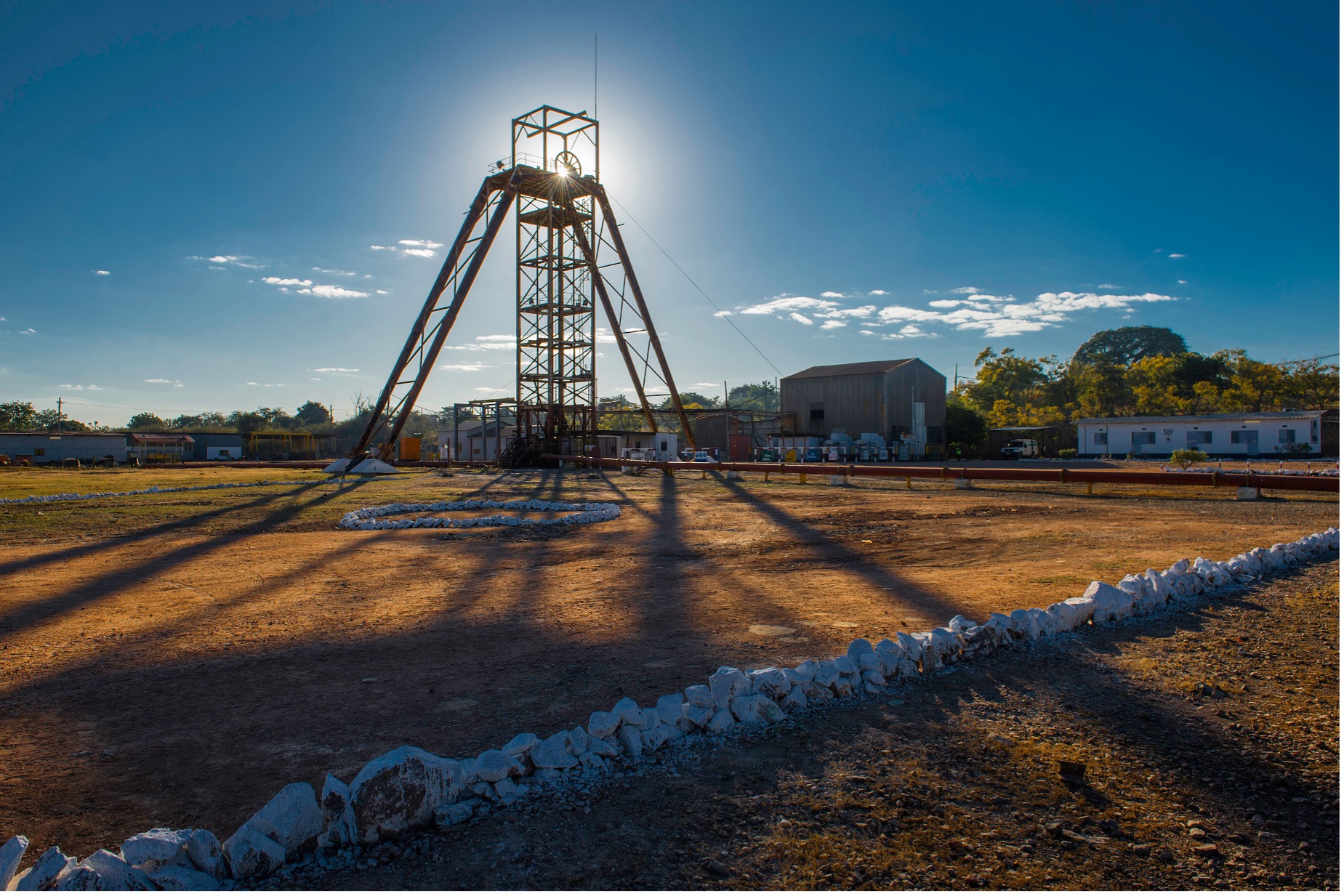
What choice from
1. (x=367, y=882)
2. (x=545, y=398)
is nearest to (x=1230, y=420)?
(x=545, y=398)

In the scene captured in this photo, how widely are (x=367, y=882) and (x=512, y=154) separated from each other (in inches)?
1503

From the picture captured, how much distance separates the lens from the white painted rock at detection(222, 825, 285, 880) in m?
2.33

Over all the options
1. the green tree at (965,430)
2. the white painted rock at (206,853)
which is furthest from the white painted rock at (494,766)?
the green tree at (965,430)

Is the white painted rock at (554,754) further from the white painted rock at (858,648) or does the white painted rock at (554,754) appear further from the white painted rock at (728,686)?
the white painted rock at (858,648)

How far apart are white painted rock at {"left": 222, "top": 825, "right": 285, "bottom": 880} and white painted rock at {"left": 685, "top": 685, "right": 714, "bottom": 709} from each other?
1.82m

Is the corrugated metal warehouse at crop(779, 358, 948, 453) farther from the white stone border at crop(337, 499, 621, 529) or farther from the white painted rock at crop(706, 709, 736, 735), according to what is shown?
the white painted rock at crop(706, 709, 736, 735)

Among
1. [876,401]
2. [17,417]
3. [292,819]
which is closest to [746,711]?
[292,819]

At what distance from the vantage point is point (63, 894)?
2070 millimetres

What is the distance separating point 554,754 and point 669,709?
64 cm

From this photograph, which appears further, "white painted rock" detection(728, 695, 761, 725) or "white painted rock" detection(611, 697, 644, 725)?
"white painted rock" detection(728, 695, 761, 725)

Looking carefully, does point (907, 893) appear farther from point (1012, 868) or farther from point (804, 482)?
point (804, 482)

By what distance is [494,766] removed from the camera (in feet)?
9.39

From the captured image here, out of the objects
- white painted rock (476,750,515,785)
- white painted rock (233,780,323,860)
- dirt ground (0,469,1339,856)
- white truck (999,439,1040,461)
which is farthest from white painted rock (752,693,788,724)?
white truck (999,439,1040,461)

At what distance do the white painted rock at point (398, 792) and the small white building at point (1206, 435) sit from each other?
5499 centimetres
